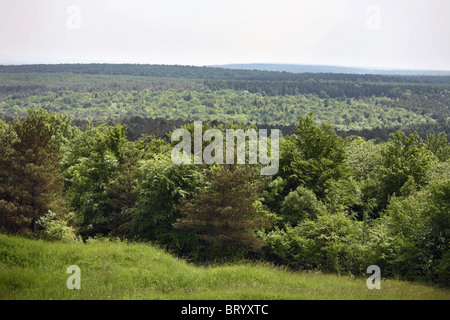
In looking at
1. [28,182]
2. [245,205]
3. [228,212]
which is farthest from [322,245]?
[28,182]

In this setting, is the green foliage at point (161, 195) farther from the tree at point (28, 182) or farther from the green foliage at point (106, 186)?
the tree at point (28, 182)

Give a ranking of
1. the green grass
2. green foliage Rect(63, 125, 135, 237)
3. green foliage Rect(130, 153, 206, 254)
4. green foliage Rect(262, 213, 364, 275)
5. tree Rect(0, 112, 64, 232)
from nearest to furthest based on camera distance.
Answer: the green grass
green foliage Rect(262, 213, 364, 275)
tree Rect(0, 112, 64, 232)
green foliage Rect(130, 153, 206, 254)
green foliage Rect(63, 125, 135, 237)

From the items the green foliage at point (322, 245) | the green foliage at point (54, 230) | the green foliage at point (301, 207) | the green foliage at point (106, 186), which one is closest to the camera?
the green foliage at point (54, 230)

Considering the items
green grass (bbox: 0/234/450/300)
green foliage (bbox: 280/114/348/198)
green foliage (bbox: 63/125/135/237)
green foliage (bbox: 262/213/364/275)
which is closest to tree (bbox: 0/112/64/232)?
green foliage (bbox: 63/125/135/237)

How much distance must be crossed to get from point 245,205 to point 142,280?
9860mm

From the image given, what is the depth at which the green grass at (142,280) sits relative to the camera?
1377 cm

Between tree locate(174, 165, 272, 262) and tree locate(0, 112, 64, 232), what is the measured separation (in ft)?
33.7

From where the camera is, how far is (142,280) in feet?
52.2

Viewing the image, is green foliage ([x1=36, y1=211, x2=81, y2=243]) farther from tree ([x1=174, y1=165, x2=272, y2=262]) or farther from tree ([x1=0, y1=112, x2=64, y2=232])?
tree ([x1=174, y1=165, x2=272, y2=262])

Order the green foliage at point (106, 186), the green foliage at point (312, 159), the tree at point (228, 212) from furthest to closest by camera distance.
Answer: the green foliage at point (312, 159) → the green foliage at point (106, 186) → the tree at point (228, 212)

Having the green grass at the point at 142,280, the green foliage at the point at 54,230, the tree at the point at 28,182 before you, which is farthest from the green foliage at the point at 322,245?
the tree at the point at 28,182

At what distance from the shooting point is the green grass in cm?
1377

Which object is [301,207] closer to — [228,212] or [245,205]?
[245,205]

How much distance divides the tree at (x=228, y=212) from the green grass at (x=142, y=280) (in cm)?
502
